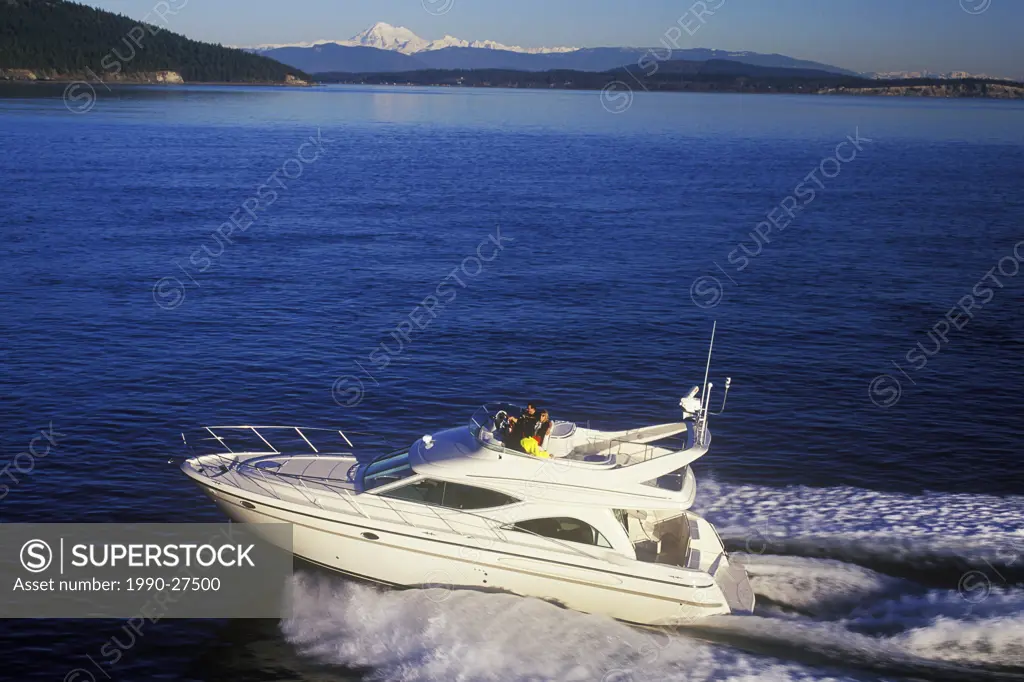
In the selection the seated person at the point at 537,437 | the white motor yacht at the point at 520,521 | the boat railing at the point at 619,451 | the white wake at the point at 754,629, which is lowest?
the white wake at the point at 754,629

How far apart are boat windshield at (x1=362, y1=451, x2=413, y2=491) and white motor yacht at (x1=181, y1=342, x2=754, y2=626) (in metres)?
0.03

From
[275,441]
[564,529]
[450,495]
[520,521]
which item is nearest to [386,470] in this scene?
[450,495]

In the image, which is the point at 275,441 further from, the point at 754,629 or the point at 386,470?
the point at 754,629

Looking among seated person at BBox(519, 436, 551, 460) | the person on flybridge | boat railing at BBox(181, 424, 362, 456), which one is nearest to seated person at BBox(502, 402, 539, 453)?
the person on flybridge

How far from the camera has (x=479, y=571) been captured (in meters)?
16.1

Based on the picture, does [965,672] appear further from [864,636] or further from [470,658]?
[470,658]

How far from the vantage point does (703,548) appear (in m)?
16.7

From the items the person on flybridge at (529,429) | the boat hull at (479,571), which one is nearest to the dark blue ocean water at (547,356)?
the boat hull at (479,571)

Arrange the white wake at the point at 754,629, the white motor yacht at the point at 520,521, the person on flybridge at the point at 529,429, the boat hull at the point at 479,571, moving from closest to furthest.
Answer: the white wake at the point at 754,629 → the boat hull at the point at 479,571 → the white motor yacht at the point at 520,521 → the person on flybridge at the point at 529,429

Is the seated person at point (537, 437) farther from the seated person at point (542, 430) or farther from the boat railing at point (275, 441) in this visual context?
the boat railing at point (275, 441)

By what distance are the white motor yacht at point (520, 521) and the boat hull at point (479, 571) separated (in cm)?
2

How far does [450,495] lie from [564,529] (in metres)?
1.98

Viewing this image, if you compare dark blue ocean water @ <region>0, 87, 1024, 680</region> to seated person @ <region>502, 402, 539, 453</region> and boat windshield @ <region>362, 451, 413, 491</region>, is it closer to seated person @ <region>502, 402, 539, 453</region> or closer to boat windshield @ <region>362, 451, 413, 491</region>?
boat windshield @ <region>362, 451, 413, 491</region>

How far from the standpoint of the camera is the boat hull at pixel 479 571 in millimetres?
15680
